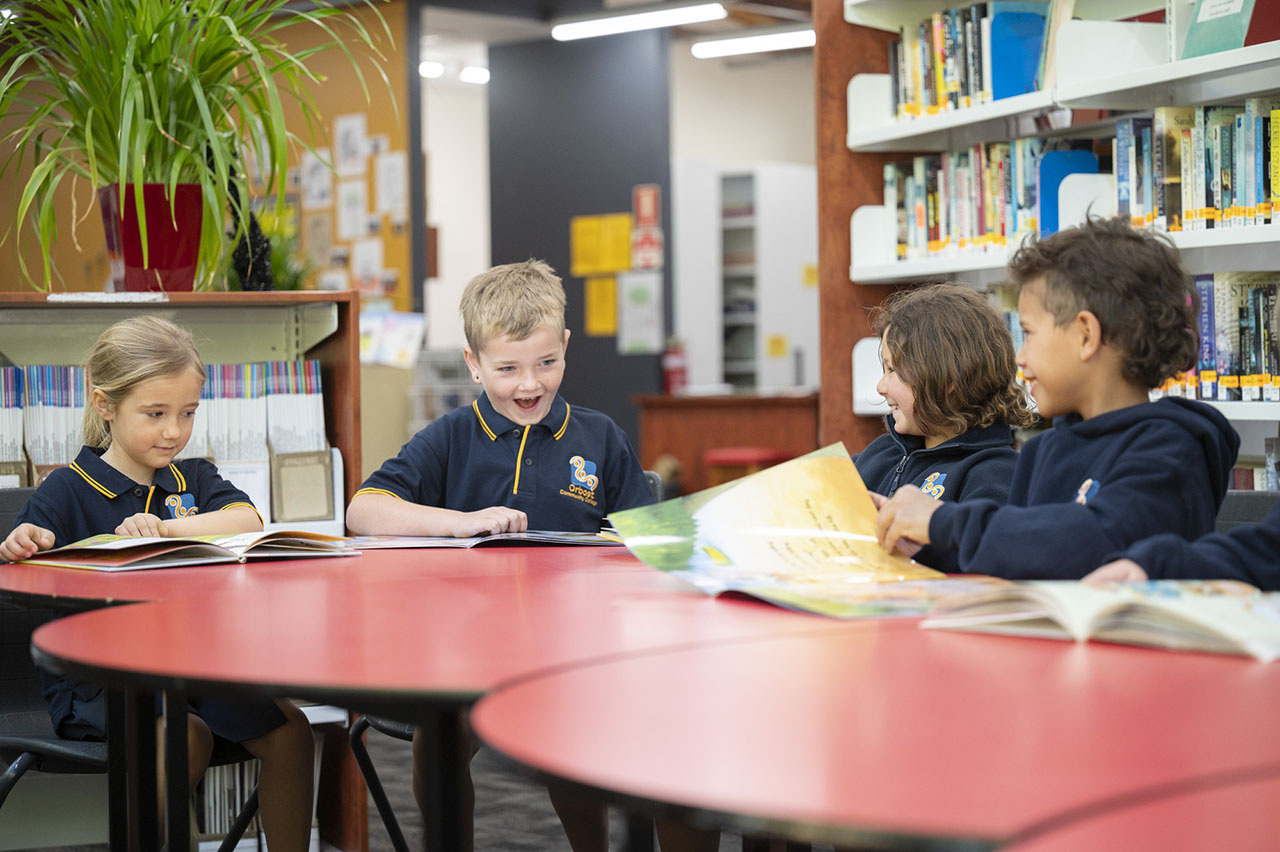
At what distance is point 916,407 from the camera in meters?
1.77

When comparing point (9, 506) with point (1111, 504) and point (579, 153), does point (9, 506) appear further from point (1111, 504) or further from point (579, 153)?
point (579, 153)

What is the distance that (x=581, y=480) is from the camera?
2131mm

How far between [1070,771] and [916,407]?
47.0 inches

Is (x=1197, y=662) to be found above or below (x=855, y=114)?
below

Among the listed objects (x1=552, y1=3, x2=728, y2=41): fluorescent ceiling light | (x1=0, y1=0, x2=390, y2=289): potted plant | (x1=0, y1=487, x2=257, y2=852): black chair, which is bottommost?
(x1=0, y1=487, x2=257, y2=852): black chair

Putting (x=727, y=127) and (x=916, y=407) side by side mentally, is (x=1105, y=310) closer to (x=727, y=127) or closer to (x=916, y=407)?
(x=916, y=407)

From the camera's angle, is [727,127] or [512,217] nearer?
[512,217]

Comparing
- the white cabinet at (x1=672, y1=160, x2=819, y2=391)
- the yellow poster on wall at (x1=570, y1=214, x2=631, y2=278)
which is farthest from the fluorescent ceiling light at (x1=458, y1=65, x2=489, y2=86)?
the yellow poster on wall at (x1=570, y1=214, x2=631, y2=278)

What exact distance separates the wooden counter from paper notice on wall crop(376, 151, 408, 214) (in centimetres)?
182

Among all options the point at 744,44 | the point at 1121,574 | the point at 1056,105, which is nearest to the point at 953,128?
the point at 1056,105

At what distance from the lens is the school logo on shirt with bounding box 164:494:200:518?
1914mm

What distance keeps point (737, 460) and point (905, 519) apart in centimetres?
587

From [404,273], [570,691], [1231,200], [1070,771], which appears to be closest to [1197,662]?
[1070,771]

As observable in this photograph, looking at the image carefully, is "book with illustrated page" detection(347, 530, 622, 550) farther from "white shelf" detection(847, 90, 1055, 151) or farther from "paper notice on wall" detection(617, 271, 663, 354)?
"paper notice on wall" detection(617, 271, 663, 354)
